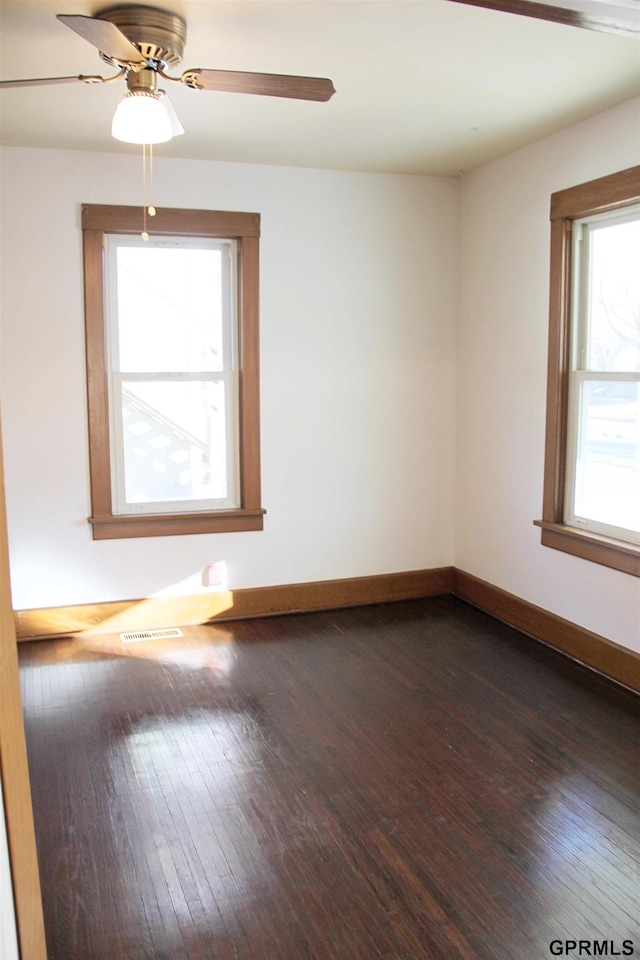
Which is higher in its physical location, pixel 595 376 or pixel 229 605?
pixel 595 376

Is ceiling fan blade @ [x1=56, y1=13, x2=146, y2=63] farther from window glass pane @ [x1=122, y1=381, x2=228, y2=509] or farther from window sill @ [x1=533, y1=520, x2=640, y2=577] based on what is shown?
window sill @ [x1=533, y1=520, x2=640, y2=577]

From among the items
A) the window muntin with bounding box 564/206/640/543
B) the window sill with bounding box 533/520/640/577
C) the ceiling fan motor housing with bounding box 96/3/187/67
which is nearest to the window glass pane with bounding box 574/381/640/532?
the window muntin with bounding box 564/206/640/543

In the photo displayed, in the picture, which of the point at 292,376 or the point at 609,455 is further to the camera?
the point at 292,376

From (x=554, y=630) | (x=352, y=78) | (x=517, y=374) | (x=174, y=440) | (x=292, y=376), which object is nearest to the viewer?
(x=352, y=78)

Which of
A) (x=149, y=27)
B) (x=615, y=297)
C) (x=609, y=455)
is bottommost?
(x=609, y=455)

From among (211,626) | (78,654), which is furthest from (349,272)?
(78,654)

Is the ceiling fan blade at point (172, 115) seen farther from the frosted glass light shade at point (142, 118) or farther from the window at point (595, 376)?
the window at point (595, 376)

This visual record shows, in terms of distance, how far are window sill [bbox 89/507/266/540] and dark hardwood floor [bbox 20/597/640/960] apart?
0.64m

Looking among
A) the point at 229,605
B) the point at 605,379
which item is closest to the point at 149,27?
the point at 605,379

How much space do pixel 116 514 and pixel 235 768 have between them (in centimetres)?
195

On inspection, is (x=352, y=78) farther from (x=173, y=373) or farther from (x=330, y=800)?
(x=330, y=800)

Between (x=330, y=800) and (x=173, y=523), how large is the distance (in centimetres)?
217

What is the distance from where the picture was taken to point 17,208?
4.19 metres

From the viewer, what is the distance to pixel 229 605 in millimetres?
4758
